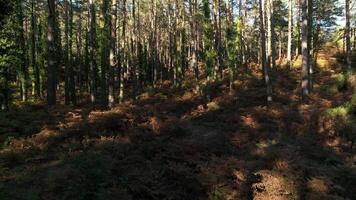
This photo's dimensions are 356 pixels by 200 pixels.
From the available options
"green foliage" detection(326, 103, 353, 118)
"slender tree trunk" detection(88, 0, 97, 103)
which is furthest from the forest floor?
"slender tree trunk" detection(88, 0, 97, 103)

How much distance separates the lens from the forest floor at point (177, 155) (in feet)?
30.9

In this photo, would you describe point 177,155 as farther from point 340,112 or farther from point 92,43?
point 92,43

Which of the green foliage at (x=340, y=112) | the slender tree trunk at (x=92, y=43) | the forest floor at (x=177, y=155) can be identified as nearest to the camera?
the forest floor at (x=177, y=155)

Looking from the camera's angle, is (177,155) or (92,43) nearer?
(177,155)

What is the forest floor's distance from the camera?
943 centimetres

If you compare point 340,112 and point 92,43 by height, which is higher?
point 92,43

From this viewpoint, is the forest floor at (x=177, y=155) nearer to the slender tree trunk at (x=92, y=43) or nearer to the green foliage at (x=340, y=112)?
the green foliage at (x=340, y=112)

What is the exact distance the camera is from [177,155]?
38.0 ft

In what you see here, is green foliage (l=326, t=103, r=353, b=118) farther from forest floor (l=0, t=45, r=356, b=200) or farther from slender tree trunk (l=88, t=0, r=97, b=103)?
slender tree trunk (l=88, t=0, r=97, b=103)

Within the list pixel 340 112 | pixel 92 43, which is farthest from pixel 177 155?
pixel 92 43

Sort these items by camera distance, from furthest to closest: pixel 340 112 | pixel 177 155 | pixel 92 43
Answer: pixel 92 43
pixel 340 112
pixel 177 155

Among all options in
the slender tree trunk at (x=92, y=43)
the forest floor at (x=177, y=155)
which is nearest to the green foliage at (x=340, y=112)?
the forest floor at (x=177, y=155)

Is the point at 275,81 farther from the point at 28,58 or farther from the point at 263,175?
the point at 28,58

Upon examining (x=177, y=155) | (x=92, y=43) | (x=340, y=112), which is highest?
(x=92, y=43)
